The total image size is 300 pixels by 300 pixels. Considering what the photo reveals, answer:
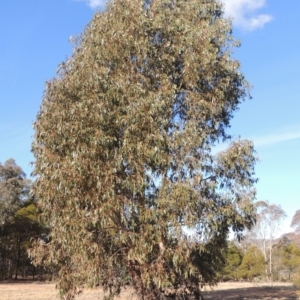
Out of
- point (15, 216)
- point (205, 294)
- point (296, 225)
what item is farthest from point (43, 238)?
point (296, 225)

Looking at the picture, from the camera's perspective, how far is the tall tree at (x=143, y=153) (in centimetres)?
883

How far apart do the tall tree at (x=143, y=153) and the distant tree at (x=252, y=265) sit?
1047 inches

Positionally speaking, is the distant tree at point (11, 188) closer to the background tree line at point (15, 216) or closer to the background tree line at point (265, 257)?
the background tree line at point (15, 216)

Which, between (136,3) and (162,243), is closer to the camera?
(162,243)

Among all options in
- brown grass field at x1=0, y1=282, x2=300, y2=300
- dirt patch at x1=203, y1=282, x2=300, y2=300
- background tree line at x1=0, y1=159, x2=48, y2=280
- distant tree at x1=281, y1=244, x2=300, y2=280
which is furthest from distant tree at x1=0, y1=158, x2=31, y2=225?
distant tree at x1=281, y1=244, x2=300, y2=280

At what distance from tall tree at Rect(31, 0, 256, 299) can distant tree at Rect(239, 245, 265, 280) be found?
26.6 m

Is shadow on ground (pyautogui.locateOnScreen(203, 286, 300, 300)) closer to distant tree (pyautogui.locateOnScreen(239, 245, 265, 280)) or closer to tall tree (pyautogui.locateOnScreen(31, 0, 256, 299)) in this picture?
tall tree (pyautogui.locateOnScreen(31, 0, 256, 299))

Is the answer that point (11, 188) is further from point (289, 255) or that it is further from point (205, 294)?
point (289, 255)

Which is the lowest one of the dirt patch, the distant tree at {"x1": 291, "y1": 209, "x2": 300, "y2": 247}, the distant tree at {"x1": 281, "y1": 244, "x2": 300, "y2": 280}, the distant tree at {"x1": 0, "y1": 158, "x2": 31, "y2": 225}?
the dirt patch

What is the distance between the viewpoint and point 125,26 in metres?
10.2

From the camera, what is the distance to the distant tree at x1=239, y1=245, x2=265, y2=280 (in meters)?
35.4

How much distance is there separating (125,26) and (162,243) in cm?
525

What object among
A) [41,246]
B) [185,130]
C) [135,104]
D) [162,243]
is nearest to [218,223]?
[162,243]

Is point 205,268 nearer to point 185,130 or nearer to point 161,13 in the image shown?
point 185,130
